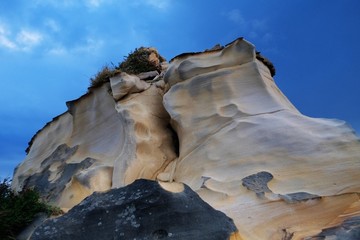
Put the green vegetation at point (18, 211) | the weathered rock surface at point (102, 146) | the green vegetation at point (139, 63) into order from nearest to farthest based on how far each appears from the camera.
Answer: the green vegetation at point (18, 211) → the weathered rock surface at point (102, 146) → the green vegetation at point (139, 63)

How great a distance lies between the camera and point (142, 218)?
3561 mm

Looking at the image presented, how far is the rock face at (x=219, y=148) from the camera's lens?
3.91 metres

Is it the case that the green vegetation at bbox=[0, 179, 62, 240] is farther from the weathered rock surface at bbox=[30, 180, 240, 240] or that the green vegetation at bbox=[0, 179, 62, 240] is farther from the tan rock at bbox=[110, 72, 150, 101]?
the tan rock at bbox=[110, 72, 150, 101]

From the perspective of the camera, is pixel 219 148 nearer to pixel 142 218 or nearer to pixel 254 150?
pixel 254 150

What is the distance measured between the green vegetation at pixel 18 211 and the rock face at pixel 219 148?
50 cm

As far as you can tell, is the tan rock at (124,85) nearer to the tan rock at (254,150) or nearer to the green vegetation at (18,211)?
the tan rock at (254,150)

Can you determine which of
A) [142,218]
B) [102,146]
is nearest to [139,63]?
[102,146]

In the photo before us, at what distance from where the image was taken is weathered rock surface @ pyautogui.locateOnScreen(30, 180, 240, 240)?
3420 millimetres

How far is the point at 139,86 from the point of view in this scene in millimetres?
7332

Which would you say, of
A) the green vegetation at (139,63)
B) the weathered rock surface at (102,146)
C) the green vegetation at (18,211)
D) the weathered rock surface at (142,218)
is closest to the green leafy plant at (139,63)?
the green vegetation at (139,63)

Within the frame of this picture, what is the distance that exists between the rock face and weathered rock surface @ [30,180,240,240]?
1.42 ft

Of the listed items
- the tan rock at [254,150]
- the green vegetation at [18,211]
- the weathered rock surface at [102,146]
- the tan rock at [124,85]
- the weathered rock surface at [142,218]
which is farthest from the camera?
the tan rock at [124,85]

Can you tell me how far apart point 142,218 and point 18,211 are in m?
2.70

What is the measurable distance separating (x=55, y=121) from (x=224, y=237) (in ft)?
22.5
